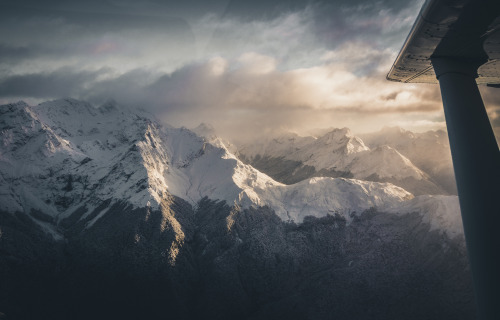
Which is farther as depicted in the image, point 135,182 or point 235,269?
point 135,182

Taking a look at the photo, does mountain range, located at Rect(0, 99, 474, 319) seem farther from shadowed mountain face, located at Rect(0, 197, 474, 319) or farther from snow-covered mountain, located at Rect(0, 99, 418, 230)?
snow-covered mountain, located at Rect(0, 99, 418, 230)

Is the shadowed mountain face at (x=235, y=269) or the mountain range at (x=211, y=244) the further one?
the mountain range at (x=211, y=244)

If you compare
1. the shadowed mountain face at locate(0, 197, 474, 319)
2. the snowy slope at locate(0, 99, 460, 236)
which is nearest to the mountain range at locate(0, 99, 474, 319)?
the shadowed mountain face at locate(0, 197, 474, 319)

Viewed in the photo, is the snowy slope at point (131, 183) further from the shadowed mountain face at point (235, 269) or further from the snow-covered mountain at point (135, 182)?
the shadowed mountain face at point (235, 269)

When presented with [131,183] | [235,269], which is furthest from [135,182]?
[235,269]

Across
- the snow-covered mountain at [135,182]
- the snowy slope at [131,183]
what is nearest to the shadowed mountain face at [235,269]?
the snowy slope at [131,183]

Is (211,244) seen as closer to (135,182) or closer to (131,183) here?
(135,182)

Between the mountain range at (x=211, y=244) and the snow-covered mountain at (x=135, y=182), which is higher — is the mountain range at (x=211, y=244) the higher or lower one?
the lower one
